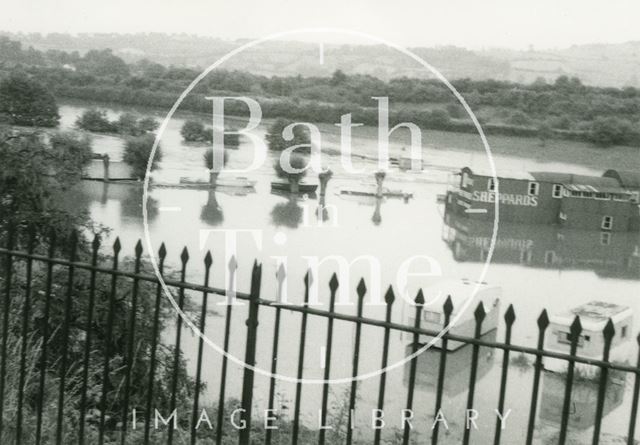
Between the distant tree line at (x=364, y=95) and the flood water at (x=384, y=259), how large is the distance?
1.48 m

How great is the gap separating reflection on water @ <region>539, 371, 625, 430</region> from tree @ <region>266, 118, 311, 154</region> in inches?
503

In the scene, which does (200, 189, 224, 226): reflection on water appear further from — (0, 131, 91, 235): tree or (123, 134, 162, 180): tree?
(0, 131, 91, 235): tree

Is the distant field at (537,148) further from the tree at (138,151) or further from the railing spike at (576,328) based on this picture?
the railing spike at (576,328)

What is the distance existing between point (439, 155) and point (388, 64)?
17.7ft

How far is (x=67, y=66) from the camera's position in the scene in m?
23.5

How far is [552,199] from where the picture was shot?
28453 millimetres

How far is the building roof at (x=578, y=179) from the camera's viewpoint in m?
28.0

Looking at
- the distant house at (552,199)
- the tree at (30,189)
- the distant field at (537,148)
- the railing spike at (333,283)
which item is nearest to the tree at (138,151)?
the distant field at (537,148)

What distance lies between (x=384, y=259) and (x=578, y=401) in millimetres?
9462

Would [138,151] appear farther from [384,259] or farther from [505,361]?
[505,361]

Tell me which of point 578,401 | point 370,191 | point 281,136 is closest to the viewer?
point 578,401

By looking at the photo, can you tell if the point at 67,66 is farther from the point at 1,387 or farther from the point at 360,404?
the point at 1,387

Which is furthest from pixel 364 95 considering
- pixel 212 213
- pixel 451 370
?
pixel 451 370

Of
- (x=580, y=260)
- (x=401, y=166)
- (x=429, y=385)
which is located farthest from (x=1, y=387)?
(x=401, y=166)
